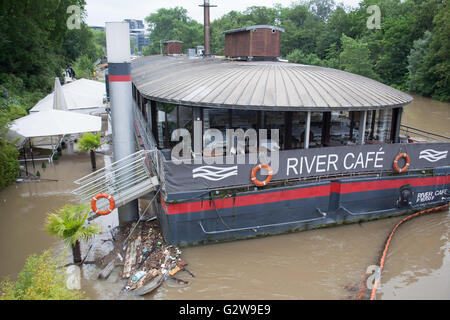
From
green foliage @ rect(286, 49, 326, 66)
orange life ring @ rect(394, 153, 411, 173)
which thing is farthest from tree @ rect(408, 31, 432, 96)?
orange life ring @ rect(394, 153, 411, 173)

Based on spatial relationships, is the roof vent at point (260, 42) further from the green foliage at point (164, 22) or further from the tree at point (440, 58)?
the green foliage at point (164, 22)

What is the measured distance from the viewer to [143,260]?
9117 mm

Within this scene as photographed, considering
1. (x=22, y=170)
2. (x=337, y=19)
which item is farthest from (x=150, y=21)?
(x=22, y=170)

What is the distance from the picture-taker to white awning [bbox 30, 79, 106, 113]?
66.2 feet

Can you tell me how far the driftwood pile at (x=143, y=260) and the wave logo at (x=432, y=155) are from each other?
7884mm

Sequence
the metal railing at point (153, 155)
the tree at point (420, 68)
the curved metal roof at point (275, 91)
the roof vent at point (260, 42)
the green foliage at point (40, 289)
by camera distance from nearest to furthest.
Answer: the green foliage at point (40, 289) → the metal railing at point (153, 155) → the curved metal roof at point (275, 91) → the roof vent at point (260, 42) → the tree at point (420, 68)

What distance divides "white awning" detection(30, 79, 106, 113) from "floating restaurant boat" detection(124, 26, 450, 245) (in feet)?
32.7

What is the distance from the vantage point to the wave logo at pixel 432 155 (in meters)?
11.1

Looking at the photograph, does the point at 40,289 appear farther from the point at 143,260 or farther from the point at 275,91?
the point at 275,91

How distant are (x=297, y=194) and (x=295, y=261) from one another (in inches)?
72.2

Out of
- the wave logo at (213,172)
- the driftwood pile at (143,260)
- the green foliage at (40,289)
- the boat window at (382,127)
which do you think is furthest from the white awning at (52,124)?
the boat window at (382,127)

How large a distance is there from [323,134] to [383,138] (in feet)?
8.10

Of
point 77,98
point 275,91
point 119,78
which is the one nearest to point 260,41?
point 275,91

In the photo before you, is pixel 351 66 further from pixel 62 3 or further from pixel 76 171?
pixel 76 171
